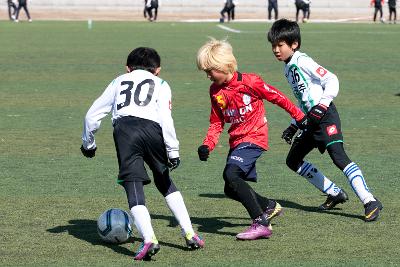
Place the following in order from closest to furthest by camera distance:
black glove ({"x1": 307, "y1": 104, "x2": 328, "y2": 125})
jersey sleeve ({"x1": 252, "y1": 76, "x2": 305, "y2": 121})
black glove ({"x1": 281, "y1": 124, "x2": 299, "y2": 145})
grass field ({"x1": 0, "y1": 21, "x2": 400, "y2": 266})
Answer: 1. grass field ({"x1": 0, "y1": 21, "x2": 400, "y2": 266})
2. jersey sleeve ({"x1": 252, "y1": 76, "x2": 305, "y2": 121})
3. black glove ({"x1": 307, "y1": 104, "x2": 328, "y2": 125})
4. black glove ({"x1": 281, "y1": 124, "x2": 299, "y2": 145})

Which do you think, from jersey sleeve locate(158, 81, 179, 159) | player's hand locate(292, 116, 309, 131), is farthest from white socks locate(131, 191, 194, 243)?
player's hand locate(292, 116, 309, 131)

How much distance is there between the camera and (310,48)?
33000mm

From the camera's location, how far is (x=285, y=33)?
9.11 metres

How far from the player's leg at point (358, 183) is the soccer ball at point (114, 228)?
7.27 feet

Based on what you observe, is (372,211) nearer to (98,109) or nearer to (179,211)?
(179,211)

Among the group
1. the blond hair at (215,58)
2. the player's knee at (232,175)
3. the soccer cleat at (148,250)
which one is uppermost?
the blond hair at (215,58)

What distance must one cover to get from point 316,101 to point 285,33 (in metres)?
0.73

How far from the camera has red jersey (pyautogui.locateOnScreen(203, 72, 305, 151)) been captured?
330 inches

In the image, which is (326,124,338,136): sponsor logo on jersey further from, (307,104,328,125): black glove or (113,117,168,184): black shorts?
(113,117,168,184): black shorts

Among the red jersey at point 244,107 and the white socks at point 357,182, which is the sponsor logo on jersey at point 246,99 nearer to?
the red jersey at point 244,107

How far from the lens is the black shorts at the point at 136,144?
7.73m

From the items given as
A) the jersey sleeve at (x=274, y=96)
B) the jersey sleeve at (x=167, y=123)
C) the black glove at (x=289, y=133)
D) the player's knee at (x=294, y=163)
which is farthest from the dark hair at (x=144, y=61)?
the player's knee at (x=294, y=163)

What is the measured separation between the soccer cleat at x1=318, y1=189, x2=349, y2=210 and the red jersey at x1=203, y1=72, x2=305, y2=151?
1.34 m

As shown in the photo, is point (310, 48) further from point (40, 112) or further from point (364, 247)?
point (364, 247)
